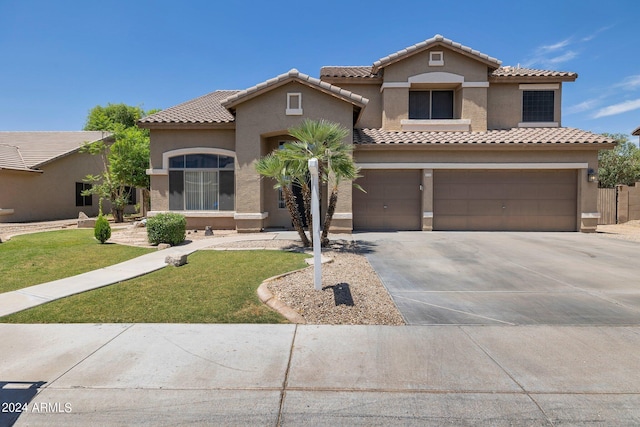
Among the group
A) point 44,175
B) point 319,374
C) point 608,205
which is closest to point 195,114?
point 44,175

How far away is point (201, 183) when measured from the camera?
15.7m

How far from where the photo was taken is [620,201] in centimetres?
1898

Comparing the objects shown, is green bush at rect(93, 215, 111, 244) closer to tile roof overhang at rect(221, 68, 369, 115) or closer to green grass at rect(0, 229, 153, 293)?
green grass at rect(0, 229, 153, 293)

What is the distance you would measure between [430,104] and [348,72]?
452 centimetres

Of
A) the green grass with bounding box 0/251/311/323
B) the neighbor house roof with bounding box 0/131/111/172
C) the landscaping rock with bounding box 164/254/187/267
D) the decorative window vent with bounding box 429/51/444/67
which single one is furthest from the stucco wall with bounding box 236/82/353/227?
the neighbor house roof with bounding box 0/131/111/172

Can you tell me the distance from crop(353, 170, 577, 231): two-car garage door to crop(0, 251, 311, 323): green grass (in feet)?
26.2

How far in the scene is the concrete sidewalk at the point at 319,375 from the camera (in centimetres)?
321

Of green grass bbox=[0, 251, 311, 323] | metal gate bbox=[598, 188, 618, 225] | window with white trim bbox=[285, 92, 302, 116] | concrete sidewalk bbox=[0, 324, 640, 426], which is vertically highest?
window with white trim bbox=[285, 92, 302, 116]

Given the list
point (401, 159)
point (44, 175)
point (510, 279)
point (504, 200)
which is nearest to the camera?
point (510, 279)

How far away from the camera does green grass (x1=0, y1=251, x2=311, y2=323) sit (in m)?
5.43

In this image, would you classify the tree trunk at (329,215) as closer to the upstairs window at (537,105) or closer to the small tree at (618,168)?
the upstairs window at (537,105)

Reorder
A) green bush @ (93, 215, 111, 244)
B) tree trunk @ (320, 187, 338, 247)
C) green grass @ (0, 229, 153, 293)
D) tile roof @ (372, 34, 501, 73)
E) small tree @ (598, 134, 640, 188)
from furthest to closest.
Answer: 1. small tree @ (598, 134, 640, 188)
2. tile roof @ (372, 34, 501, 73)
3. green bush @ (93, 215, 111, 244)
4. tree trunk @ (320, 187, 338, 247)
5. green grass @ (0, 229, 153, 293)

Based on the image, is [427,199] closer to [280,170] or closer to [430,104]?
[430,104]

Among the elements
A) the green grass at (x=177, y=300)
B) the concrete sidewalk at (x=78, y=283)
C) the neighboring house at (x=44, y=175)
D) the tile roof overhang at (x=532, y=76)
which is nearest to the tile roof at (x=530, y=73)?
the tile roof overhang at (x=532, y=76)
